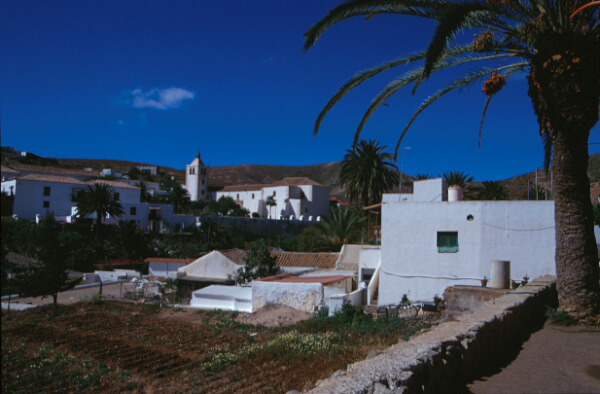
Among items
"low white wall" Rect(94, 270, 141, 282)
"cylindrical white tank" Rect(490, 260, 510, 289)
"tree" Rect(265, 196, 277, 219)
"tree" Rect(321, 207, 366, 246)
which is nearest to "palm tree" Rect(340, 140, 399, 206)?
"tree" Rect(321, 207, 366, 246)

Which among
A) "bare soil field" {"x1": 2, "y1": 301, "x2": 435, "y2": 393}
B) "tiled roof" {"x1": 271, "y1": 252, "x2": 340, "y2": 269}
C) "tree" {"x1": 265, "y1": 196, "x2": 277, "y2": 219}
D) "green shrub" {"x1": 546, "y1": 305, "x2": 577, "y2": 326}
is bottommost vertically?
"bare soil field" {"x1": 2, "y1": 301, "x2": 435, "y2": 393}

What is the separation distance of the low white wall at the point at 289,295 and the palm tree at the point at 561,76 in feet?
39.5

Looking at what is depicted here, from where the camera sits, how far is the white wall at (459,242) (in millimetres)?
15094

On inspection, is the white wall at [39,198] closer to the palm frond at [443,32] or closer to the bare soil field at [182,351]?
the bare soil field at [182,351]

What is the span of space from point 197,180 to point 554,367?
82.1m

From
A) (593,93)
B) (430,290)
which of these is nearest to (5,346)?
(430,290)

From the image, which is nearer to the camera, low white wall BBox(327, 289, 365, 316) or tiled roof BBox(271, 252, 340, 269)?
low white wall BBox(327, 289, 365, 316)

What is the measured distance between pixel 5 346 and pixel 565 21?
53.3ft

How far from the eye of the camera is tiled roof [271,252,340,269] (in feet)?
90.2

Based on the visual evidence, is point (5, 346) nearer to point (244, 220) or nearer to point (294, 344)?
point (294, 344)

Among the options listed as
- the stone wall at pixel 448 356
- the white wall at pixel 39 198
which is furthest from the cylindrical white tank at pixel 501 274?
the white wall at pixel 39 198

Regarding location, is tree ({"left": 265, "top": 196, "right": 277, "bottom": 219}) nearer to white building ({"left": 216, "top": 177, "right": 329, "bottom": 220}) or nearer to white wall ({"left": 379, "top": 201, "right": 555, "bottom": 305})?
white building ({"left": 216, "top": 177, "right": 329, "bottom": 220})

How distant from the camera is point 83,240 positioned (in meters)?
39.2

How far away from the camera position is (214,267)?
93.0 feet
